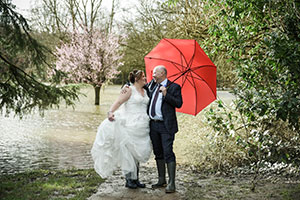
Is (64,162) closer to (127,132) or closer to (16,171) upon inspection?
(16,171)

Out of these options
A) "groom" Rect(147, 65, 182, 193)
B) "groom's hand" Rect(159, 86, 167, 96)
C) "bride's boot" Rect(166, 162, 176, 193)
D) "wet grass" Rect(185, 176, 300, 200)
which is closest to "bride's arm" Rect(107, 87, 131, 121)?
"groom" Rect(147, 65, 182, 193)

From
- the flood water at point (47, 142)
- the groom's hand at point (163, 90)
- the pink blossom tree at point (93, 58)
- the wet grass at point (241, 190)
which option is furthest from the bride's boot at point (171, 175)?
the pink blossom tree at point (93, 58)

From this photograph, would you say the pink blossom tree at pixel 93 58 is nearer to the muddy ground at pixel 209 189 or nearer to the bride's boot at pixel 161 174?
the muddy ground at pixel 209 189

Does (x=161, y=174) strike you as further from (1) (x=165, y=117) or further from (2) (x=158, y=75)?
(2) (x=158, y=75)

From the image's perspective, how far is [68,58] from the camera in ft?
77.8

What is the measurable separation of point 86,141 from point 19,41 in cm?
421

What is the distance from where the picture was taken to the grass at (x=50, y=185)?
4.62 meters

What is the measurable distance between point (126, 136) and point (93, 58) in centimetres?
1830

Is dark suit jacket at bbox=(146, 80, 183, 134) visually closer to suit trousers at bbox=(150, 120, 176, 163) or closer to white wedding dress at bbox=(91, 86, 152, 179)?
suit trousers at bbox=(150, 120, 176, 163)

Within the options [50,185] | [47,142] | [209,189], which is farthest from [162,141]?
[47,142]

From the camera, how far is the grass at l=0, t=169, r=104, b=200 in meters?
4.62

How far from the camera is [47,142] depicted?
10070mm

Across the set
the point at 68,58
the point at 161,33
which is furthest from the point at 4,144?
the point at 68,58

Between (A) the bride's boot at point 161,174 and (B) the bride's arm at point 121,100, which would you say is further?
(A) the bride's boot at point 161,174
